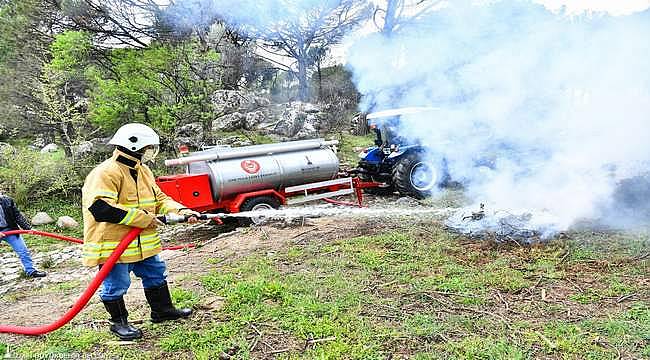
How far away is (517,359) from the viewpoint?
3.28m

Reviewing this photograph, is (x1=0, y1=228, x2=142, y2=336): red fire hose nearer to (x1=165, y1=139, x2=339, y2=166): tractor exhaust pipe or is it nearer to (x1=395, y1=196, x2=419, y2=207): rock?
(x1=165, y1=139, x2=339, y2=166): tractor exhaust pipe

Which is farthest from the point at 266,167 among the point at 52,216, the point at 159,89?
the point at 52,216

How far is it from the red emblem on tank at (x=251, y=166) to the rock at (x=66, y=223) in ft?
16.9

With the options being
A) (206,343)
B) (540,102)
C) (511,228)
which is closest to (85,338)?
(206,343)

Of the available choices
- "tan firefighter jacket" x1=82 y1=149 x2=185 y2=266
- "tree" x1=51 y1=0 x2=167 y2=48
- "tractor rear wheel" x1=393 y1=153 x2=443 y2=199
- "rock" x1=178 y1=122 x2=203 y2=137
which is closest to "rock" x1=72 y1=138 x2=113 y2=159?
"rock" x1=178 y1=122 x2=203 y2=137

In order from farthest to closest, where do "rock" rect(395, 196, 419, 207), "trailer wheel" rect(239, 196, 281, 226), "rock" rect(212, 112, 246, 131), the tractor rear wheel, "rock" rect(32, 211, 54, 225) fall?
"rock" rect(212, 112, 246, 131)
"rock" rect(32, 211, 54, 225)
the tractor rear wheel
"rock" rect(395, 196, 419, 207)
"trailer wheel" rect(239, 196, 281, 226)

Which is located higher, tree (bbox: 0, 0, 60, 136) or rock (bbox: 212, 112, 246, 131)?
tree (bbox: 0, 0, 60, 136)

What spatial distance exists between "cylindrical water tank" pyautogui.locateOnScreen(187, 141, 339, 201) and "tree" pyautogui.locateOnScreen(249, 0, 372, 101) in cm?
405

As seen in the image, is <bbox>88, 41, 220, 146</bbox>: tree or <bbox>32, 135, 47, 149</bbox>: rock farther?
<bbox>32, 135, 47, 149</bbox>: rock

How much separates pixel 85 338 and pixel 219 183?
441cm

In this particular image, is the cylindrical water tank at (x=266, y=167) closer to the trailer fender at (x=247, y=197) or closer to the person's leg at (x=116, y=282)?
the trailer fender at (x=247, y=197)

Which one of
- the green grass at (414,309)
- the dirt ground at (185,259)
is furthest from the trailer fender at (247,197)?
the green grass at (414,309)

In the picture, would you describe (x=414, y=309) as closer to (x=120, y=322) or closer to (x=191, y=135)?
(x=120, y=322)

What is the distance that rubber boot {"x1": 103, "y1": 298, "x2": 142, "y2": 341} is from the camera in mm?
3832
